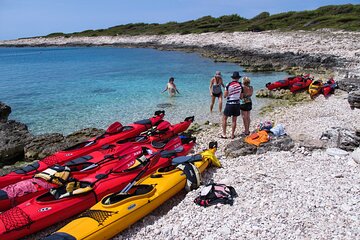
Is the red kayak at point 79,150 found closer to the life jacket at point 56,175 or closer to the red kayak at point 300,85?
the life jacket at point 56,175

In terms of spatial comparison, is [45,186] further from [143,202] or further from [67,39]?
[67,39]

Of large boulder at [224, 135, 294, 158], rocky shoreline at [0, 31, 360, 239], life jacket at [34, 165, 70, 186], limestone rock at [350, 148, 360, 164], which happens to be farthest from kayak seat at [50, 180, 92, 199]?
limestone rock at [350, 148, 360, 164]

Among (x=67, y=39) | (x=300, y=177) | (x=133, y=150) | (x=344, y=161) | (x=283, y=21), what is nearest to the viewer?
(x=300, y=177)

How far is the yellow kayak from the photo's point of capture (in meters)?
4.84

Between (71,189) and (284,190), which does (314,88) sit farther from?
(71,189)

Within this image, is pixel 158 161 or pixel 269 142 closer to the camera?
pixel 158 161

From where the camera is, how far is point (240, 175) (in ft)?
22.0

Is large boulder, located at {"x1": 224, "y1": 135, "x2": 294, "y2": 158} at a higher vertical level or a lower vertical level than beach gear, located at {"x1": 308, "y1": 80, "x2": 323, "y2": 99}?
lower

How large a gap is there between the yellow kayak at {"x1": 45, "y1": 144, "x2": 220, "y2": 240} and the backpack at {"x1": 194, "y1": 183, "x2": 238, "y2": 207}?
605mm

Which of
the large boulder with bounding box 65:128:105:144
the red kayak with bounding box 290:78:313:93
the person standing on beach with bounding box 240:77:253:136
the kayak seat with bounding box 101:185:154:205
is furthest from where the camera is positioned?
the red kayak with bounding box 290:78:313:93

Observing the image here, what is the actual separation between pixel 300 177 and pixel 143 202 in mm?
3363

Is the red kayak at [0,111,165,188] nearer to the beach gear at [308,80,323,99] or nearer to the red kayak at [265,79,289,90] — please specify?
the red kayak at [265,79,289,90]

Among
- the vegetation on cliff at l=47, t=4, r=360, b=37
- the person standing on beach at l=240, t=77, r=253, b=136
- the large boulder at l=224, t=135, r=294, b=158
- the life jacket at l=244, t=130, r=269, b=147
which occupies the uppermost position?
the vegetation on cliff at l=47, t=4, r=360, b=37

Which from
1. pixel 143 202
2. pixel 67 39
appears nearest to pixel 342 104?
pixel 143 202
